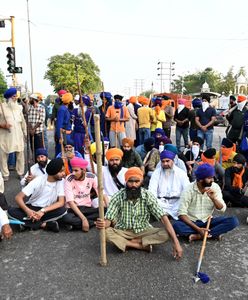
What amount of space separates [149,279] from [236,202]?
3.01 m

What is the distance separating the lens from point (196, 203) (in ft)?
15.8

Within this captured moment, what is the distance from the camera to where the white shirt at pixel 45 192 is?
5.16m

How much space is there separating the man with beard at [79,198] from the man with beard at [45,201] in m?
0.12

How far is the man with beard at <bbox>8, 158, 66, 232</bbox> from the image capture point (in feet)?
16.5

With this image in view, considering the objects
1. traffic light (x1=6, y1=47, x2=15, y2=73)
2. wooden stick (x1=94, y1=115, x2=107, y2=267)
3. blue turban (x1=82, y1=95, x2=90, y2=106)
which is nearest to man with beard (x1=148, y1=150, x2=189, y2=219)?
→ wooden stick (x1=94, y1=115, x2=107, y2=267)

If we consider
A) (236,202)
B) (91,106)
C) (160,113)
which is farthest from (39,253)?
(160,113)

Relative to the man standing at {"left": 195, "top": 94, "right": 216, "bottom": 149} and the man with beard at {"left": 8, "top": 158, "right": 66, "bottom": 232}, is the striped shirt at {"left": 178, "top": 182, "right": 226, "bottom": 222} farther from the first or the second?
the man standing at {"left": 195, "top": 94, "right": 216, "bottom": 149}

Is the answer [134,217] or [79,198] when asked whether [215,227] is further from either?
[79,198]

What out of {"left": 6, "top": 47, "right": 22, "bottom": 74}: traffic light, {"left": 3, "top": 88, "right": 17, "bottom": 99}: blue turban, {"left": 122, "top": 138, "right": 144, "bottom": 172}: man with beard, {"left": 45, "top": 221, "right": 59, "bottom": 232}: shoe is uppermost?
{"left": 6, "top": 47, "right": 22, "bottom": 74}: traffic light

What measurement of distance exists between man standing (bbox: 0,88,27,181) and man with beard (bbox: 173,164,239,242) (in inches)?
178

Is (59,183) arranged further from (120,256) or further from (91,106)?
(91,106)

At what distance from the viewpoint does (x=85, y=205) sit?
542 centimetres

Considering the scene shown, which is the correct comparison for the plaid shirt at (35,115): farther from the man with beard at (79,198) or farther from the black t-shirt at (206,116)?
the black t-shirt at (206,116)

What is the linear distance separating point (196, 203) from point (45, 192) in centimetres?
224
